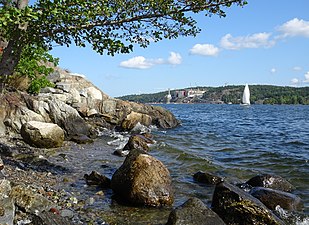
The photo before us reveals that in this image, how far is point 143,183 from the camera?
8.31 m

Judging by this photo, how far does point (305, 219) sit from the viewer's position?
7.71m

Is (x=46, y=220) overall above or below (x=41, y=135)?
below

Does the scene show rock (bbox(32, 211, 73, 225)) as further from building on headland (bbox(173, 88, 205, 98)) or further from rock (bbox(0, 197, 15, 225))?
building on headland (bbox(173, 88, 205, 98))

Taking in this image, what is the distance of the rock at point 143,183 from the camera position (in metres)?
8.10

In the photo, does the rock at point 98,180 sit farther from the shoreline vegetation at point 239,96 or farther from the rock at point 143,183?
the shoreline vegetation at point 239,96

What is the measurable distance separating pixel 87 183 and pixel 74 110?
11276 millimetres

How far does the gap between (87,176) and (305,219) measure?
6.16 m

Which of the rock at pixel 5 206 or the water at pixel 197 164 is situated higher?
the rock at pixel 5 206

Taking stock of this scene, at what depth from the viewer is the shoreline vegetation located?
143 meters

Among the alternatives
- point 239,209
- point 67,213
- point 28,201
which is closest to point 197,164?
point 239,209

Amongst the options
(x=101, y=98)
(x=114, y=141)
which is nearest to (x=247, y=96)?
(x=101, y=98)

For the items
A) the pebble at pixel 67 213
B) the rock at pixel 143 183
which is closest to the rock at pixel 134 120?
the rock at pixel 143 183

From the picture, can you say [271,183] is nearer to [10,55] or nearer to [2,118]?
[10,55]

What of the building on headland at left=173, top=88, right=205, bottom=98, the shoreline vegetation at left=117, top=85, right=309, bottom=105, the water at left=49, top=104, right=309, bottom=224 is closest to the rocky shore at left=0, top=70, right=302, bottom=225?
the water at left=49, top=104, right=309, bottom=224
